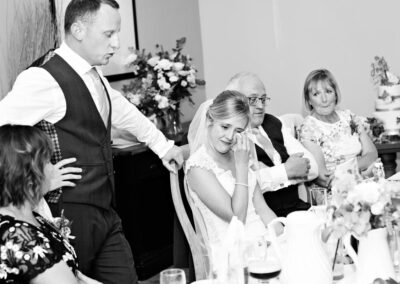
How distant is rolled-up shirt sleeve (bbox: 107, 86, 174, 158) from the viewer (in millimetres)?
3191

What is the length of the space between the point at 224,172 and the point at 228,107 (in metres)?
0.28

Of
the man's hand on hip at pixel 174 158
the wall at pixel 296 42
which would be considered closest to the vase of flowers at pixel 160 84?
the wall at pixel 296 42

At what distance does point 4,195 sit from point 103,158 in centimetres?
83

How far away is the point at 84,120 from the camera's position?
9.03 ft

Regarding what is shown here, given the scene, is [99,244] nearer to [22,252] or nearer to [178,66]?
[22,252]

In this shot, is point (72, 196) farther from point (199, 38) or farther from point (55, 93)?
point (199, 38)

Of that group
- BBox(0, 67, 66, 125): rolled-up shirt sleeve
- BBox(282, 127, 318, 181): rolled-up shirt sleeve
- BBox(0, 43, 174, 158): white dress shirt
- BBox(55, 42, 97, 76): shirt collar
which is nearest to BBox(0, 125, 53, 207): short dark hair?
BBox(0, 43, 174, 158): white dress shirt

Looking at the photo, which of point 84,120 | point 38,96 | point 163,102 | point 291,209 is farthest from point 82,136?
point 163,102

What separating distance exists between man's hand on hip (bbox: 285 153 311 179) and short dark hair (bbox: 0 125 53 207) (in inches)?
65.6

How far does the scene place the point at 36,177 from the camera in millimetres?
2062

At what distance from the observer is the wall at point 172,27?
495 centimetres

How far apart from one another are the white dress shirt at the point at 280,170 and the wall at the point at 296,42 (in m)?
1.58

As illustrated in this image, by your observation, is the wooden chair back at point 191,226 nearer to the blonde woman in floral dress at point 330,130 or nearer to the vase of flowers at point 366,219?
the vase of flowers at point 366,219

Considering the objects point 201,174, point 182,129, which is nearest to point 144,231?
point 182,129
